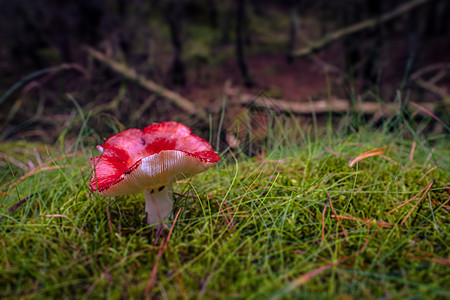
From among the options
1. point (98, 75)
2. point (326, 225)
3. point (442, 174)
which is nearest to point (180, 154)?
point (326, 225)

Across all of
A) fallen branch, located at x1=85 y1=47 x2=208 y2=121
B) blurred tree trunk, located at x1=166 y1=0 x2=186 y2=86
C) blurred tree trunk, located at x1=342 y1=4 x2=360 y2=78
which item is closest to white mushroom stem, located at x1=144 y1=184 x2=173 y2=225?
fallen branch, located at x1=85 y1=47 x2=208 y2=121

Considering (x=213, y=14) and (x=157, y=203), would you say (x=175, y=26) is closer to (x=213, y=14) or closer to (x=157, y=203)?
(x=157, y=203)

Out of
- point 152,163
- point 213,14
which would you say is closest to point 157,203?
point 152,163

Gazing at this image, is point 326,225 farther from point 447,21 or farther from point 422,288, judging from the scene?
point 447,21

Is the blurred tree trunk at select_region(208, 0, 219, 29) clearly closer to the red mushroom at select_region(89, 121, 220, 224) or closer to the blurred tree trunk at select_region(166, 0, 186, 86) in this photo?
the blurred tree trunk at select_region(166, 0, 186, 86)

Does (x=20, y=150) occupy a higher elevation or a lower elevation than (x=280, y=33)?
lower

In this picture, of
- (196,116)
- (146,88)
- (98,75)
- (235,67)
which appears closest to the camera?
(196,116)

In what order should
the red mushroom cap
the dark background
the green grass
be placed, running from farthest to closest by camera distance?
→ the dark background
the red mushroom cap
the green grass

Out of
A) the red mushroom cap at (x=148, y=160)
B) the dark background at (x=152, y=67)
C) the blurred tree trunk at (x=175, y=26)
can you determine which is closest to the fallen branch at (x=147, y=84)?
the dark background at (x=152, y=67)
